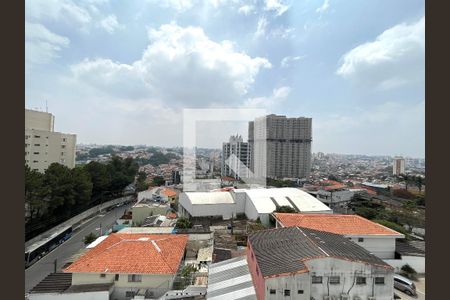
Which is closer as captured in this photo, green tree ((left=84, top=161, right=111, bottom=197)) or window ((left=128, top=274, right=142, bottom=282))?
window ((left=128, top=274, right=142, bottom=282))

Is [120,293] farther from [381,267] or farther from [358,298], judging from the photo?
[381,267]

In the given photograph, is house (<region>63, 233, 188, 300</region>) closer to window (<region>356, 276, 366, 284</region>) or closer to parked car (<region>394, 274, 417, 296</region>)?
window (<region>356, 276, 366, 284</region>)

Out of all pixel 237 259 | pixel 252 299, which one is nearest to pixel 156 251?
pixel 237 259

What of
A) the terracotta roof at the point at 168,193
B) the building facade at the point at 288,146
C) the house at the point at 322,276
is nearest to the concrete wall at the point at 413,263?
the house at the point at 322,276

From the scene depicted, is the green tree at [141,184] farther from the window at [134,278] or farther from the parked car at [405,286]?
the parked car at [405,286]

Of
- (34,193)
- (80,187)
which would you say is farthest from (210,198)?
(34,193)

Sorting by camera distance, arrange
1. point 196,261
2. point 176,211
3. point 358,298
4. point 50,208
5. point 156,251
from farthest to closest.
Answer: point 176,211 → point 50,208 → point 196,261 → point 156,251 → point 358,298

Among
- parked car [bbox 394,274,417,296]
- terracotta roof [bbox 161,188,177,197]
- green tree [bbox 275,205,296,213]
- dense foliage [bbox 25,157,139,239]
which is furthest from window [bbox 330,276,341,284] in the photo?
Result: terracotta roof [bbox 161,188,177,197]
